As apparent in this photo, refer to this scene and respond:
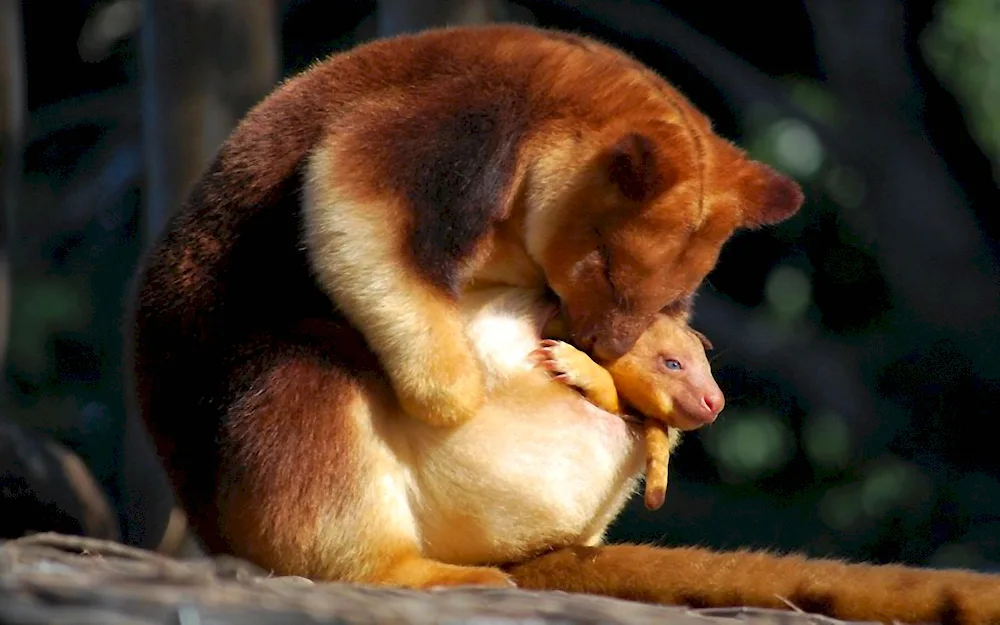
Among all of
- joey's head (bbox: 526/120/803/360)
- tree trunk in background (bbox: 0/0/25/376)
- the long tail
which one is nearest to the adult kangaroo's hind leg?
the long tail

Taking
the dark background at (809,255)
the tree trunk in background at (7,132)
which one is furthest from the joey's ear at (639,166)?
the dark background at (809,255)

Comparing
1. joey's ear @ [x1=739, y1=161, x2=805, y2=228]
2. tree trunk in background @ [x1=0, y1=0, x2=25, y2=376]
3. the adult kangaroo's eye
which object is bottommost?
tree trunk in background @ [x1=0, y1=0, x2=25, y2=376]

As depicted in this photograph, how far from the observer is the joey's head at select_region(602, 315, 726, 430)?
2.58m

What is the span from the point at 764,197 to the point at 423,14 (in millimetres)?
2114

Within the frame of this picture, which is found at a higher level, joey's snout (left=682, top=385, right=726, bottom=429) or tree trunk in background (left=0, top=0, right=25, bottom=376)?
joey's snout (left=682, top=385, right=726, bottom=429)

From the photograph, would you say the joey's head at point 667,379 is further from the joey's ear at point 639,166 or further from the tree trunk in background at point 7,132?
the tree trunk in background at point 7,132

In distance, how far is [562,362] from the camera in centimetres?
254

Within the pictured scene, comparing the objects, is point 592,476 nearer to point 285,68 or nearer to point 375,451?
point 375,451

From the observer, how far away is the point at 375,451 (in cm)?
238

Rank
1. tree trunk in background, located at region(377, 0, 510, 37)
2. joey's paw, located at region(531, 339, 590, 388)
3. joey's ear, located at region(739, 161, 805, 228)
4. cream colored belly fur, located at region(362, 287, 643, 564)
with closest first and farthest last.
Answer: cream colored belly fur, located at region(362, 287, 643, 564)
joey's paw, located at region(531, 339, 590, 388)
joey's ear, located at region(739, 161, 805, 228)
tree trunk in background, located at region(377, 0, 510, 37)

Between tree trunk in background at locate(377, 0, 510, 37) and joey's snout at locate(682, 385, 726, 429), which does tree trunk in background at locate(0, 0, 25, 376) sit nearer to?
tree trunk in background at locate(377, 0, 510, 37)

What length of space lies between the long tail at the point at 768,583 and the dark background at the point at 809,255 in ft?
14.6

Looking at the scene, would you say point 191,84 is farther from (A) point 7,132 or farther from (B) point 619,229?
(B) point 619,229

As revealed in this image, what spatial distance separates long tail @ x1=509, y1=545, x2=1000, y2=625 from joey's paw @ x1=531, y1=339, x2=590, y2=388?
0.97 ft
